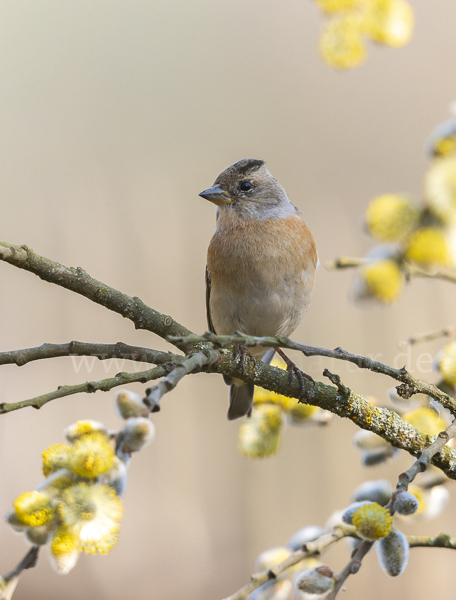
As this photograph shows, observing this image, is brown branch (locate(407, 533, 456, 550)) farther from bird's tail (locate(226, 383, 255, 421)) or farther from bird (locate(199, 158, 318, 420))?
bird's tail (locate(226, 383, 255, 421))

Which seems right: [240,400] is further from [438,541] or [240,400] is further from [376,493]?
[438,541]

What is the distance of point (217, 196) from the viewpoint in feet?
8.73

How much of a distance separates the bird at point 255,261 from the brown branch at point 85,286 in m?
1.02

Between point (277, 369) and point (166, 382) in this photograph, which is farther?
point (277, 369)

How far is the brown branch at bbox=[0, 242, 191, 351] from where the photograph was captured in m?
1.15

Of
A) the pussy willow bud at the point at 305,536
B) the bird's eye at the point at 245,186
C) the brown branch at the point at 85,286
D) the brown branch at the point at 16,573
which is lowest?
the pussy willow bud at the point at 305,536

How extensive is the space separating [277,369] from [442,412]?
45 centimetres

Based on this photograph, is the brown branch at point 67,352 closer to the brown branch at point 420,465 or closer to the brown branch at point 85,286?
the brown branch at point 85,286

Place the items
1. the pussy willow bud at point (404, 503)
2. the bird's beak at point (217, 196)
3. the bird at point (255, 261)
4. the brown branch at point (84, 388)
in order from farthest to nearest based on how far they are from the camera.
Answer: the bird's beak at point (217, 196) < the bird at point (255, 261) < the pussy willow bud at point (404, 503) < the brown branch at point (84, 388)

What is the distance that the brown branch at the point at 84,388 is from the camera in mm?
785

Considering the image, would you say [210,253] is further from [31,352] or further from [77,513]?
[77,513]

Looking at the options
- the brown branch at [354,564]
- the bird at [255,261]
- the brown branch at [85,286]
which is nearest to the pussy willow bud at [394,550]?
the brown branch at [354,564]

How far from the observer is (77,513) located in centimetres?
65

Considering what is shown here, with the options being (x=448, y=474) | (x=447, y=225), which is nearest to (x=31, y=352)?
(x=447, y=225)
